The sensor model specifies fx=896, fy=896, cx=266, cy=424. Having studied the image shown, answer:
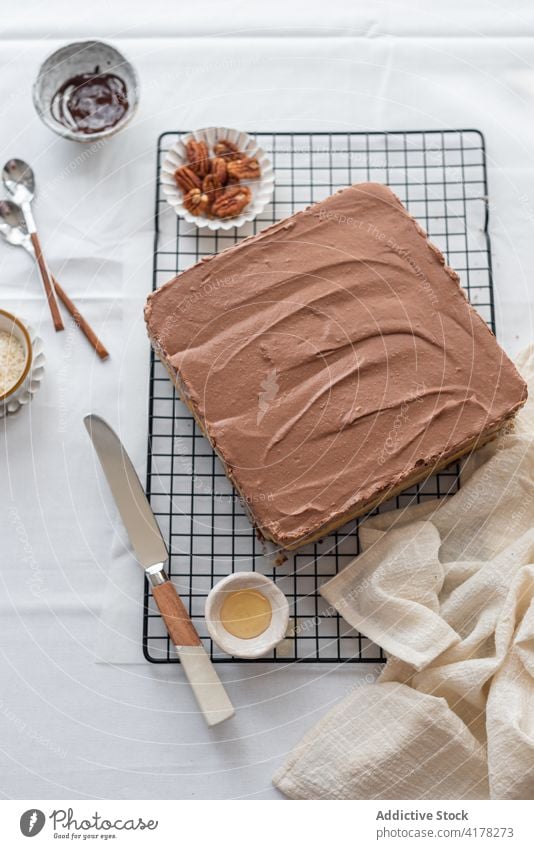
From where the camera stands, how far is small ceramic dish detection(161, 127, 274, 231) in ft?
9.91

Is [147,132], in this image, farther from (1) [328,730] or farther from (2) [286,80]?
(1) [328,730]

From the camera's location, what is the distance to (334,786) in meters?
2.61

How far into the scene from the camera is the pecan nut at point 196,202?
9.84 feet

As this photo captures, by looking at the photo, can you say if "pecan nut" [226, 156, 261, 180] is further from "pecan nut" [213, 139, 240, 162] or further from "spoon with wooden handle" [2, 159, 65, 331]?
"spoon with wooden handle" [2, 159, 65, 331]

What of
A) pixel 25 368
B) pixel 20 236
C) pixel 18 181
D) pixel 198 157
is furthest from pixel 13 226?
pixel 198 157

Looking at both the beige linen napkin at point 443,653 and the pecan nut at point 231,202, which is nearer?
the beige linen napkin at point 443,653

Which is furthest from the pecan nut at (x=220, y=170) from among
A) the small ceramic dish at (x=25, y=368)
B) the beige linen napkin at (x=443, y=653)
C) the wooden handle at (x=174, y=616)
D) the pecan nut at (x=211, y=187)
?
the wooden handle at (x=174, y=616)

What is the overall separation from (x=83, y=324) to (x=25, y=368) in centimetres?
29

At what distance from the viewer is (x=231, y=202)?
3.00 metres

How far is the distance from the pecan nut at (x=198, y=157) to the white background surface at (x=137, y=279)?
0.57ft

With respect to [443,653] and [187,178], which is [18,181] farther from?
[443,653]

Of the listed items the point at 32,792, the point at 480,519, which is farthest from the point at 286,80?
the point at 32,792

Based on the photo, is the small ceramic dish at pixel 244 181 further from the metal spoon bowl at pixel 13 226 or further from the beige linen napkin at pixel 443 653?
the beige linen napkin at pixel 443 653

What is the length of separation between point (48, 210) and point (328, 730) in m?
1.95
